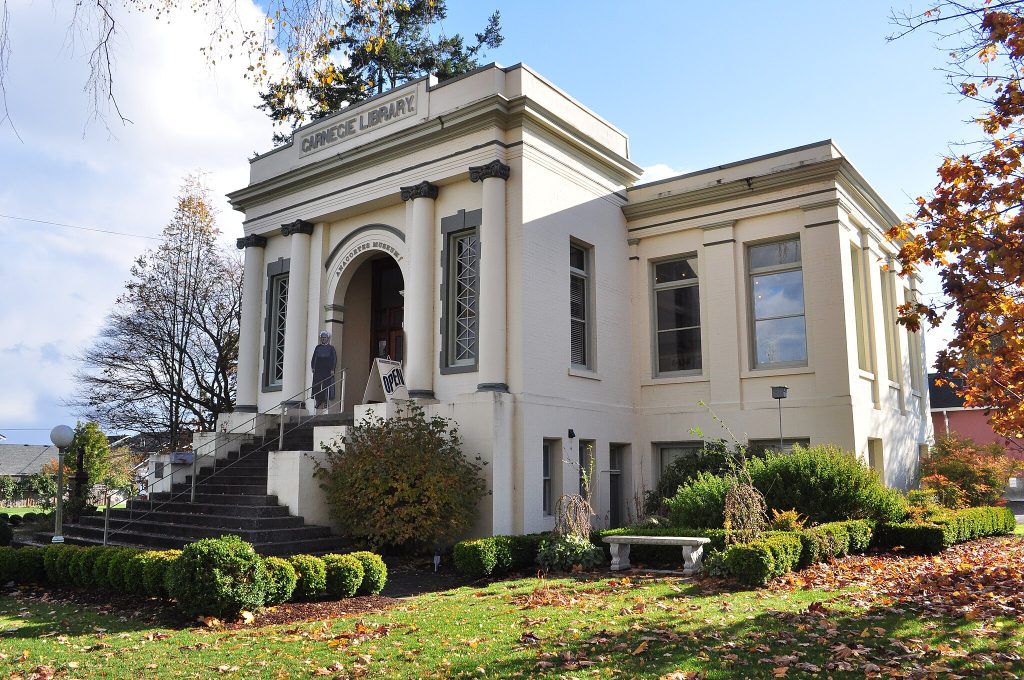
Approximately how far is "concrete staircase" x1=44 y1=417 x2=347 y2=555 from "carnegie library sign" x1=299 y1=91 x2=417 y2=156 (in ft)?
20.9

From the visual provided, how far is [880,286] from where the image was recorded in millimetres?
19000

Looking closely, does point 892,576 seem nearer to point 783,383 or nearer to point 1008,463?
point 783,383

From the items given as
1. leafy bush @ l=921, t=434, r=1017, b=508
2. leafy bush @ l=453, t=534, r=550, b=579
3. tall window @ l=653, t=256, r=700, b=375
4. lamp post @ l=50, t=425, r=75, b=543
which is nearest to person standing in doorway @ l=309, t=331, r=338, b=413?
lamp post @ l=50, t=425, r=75, b=543

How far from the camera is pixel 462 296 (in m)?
15.9

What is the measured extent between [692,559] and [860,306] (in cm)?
872

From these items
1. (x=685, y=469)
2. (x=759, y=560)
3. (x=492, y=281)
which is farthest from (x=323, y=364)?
(x=759, y=560)

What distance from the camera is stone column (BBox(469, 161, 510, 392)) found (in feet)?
47.7

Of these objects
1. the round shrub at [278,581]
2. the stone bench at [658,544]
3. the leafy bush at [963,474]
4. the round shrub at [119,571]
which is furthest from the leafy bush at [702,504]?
the round shrub at [119,571]

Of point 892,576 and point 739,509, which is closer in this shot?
point 892,576

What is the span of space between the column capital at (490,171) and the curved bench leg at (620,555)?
7091 millimetres

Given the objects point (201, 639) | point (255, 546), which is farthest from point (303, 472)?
point (201, 639)

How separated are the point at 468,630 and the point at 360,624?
1184 mm

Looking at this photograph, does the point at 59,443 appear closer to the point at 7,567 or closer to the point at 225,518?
the point at 7,567

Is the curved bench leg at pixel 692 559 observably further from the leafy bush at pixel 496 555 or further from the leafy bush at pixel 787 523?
the leafy bush at pixel 496 555
